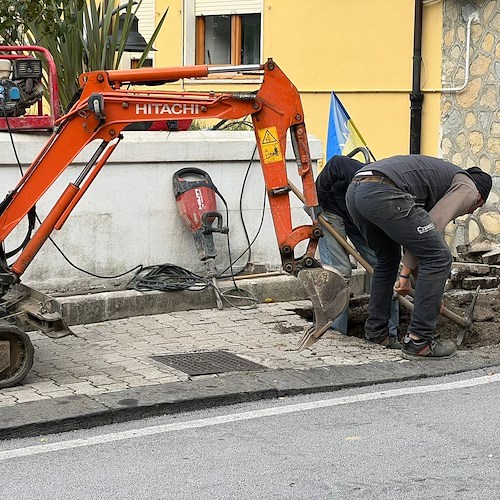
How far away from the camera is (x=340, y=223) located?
8.97 m

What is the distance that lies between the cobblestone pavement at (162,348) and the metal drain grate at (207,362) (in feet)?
0.28

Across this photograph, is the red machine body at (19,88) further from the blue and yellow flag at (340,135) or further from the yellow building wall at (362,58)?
the yellow building wall at (362,58)

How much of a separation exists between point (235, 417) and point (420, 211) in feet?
6.87

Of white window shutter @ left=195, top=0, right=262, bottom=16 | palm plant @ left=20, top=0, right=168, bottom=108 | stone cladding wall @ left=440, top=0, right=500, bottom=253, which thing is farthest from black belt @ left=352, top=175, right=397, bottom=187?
white window shutter @ left=195, top=0, right=262, bottom=16

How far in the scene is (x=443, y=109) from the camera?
14.2 m

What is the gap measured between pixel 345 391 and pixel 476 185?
1827 mm

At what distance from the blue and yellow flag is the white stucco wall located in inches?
14.9

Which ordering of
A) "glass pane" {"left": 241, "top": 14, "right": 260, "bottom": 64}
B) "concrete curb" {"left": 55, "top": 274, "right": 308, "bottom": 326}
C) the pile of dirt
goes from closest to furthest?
the pile of dirt < "concrete curb" {"left": 55, "top": 274, "right": 308, "bottom": 326} < "glass pane" {"left": 241, "top": 14, "right": 260, "bottom": 64}

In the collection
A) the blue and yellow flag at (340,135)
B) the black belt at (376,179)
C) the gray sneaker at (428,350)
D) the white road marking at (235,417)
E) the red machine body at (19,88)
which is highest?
the red machine body at (19,88)

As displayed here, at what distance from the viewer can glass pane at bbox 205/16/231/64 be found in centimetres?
1681

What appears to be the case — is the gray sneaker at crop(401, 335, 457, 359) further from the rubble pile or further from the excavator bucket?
the rubble pile

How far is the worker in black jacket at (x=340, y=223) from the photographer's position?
863 cm

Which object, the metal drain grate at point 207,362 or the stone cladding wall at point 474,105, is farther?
the stone cladding wall at point 474,105

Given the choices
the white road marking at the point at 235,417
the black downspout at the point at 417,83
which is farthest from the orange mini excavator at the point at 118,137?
the black downspout at the point at 417,83
